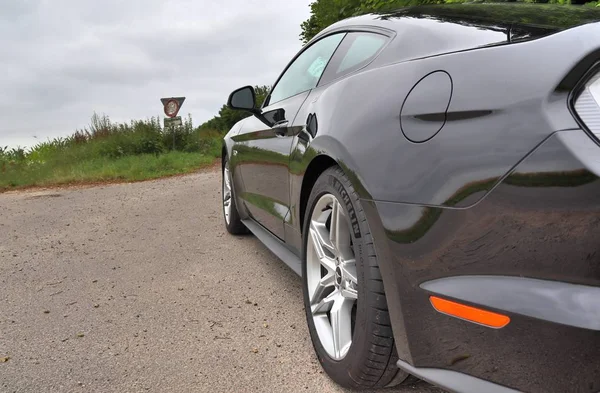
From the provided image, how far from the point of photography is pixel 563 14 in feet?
5.75

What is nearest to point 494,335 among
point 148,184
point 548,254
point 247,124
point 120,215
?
point 548,254

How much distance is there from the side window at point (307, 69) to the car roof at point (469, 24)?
43 centimetres

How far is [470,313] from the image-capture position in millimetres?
1266

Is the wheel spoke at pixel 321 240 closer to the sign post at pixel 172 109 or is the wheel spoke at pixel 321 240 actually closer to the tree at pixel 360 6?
the tree at pixel 360 6

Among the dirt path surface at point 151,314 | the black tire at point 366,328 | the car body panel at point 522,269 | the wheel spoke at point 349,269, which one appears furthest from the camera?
the dirt path surface at point 151,314

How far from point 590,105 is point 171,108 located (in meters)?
14.8

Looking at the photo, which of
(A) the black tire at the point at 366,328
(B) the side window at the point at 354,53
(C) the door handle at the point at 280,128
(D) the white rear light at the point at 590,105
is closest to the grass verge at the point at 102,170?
(C) the door handle at the point at 280,128

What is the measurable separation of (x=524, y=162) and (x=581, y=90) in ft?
0.68

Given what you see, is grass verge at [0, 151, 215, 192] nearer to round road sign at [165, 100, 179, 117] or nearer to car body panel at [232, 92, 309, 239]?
round road sign at [165, 100, 179, 117]

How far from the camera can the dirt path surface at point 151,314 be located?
2166 mm

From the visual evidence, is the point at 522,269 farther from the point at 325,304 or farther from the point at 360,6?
the point at 360,6

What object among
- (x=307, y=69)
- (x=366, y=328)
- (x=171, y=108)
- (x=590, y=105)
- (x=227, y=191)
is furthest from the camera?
(x=171, y=108)

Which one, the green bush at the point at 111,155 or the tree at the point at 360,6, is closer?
the tree at the point at 360,6

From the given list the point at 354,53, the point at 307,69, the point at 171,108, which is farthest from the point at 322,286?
the point at 171,108
